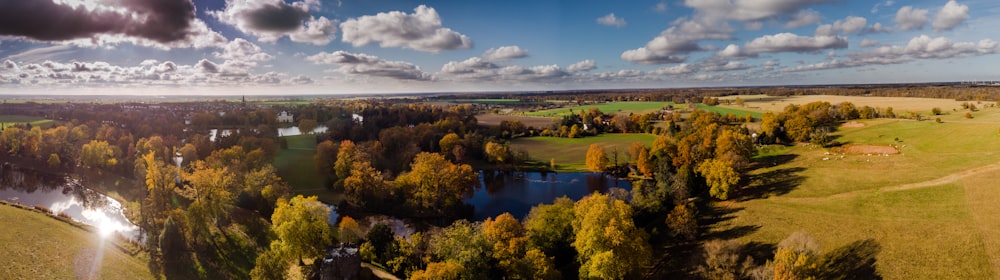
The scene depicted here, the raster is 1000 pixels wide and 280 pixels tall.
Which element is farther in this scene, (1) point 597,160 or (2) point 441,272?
(1) point 597,160

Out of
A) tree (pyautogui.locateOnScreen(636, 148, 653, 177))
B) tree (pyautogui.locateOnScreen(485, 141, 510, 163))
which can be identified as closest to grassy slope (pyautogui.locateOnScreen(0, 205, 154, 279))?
tree (pyautogui.locateOnScreen(485, 141, 510, 163))

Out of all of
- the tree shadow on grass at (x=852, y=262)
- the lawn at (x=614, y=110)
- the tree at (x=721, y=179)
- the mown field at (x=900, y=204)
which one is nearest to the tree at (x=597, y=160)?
the tree at (x=721, y=179)

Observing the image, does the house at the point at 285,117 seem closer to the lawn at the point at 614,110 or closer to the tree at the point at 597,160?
the lawn at the point at 614,110

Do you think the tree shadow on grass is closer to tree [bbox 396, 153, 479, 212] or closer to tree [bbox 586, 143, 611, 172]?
tree [bbox 396, 153, 479, 212]

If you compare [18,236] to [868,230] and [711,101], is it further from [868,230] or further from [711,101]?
[711,101]

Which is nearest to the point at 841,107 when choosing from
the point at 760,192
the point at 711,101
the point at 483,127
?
the point at 711,101

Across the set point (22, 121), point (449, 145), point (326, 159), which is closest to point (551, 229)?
point (326, 159)

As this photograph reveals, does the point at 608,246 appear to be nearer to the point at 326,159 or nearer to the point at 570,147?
the point at 326,159
